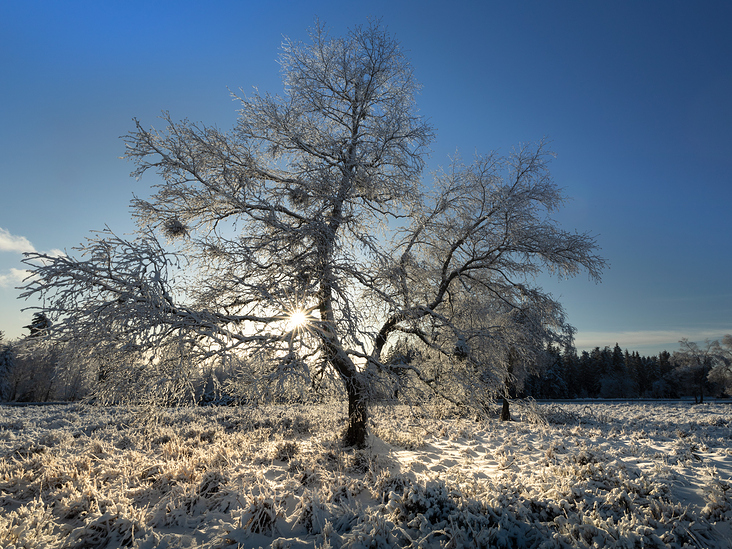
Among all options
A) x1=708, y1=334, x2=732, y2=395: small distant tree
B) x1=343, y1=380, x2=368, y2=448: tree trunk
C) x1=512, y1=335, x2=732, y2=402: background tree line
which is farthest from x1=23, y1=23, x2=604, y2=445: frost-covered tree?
x1=708, y1=334, x2=732, y2=395: small distant tree

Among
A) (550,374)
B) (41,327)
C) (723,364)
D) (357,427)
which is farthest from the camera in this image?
(550,374)

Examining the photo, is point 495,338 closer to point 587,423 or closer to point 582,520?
point 582,520

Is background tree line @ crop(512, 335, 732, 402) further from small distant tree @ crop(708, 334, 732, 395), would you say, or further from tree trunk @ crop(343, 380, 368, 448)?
tree trunk @ crop(343, 380, 368, 448)

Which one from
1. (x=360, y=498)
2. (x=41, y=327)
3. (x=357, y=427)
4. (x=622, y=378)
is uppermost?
(x=41, y=327)

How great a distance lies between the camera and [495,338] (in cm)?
695

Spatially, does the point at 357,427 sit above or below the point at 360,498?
above

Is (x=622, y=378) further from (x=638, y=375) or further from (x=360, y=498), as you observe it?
(x=360, y=498)

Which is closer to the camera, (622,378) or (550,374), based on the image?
(550,374)

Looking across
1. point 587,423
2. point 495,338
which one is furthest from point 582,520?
point 587,423

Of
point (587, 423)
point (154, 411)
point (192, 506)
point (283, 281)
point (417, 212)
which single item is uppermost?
point (417, 212)

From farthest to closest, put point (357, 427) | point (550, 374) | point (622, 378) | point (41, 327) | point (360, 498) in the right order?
point (622, 378) → point (550, 374) → point (357, 427) → point (360, 498) → point (41, 327)

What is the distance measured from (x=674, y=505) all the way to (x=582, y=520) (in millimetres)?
1435

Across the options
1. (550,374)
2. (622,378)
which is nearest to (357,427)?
(550,374)

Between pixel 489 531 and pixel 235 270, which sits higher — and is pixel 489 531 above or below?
below
